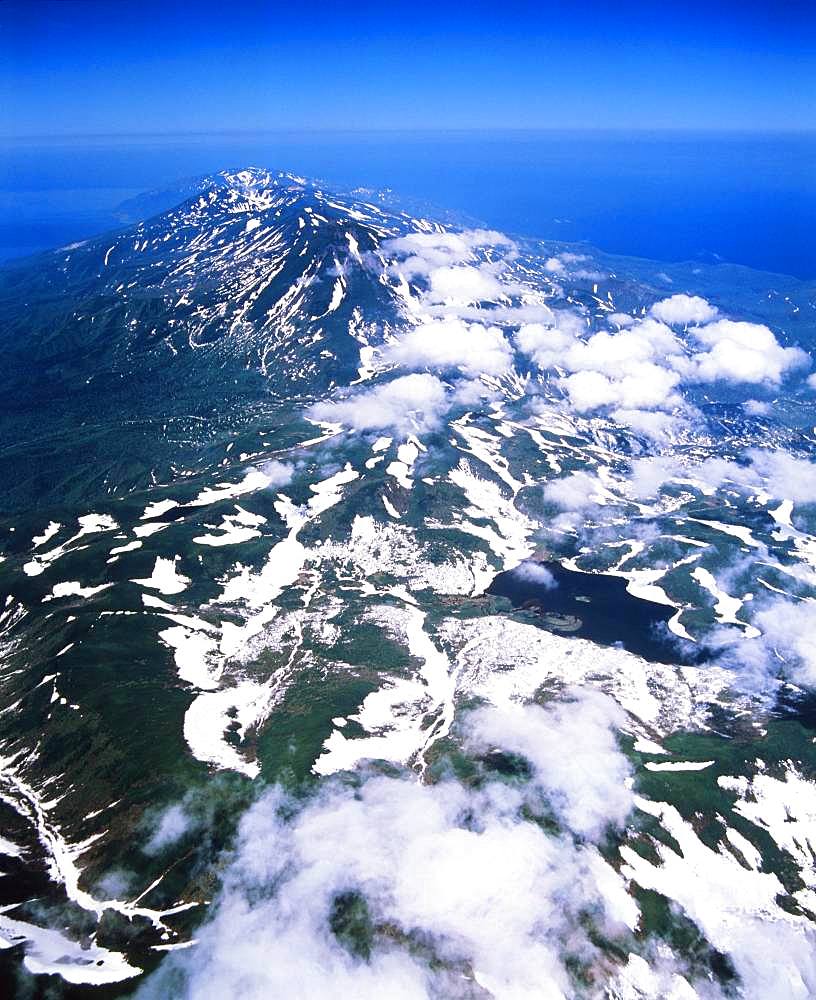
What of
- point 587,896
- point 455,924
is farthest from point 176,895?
point 587,896

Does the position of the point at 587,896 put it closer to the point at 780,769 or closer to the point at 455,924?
the point at 455,924

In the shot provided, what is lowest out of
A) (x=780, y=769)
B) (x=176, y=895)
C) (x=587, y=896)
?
(x=780, y=769)

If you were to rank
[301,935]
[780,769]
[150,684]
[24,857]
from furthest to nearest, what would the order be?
[150,684]
[780,769]
[24,857]
[301,935]

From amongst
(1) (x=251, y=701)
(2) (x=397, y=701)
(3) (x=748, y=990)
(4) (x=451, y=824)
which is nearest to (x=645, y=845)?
(3) (x=748, y=990)

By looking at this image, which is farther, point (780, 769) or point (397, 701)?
point (397, 701)

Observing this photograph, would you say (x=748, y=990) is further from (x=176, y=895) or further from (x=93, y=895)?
(x=93, y=895)

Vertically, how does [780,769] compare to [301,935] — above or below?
below

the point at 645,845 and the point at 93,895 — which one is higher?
the point at 93,895

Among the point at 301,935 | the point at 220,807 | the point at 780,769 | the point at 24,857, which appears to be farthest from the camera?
the point at 780,769

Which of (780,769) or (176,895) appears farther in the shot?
(780,769)
